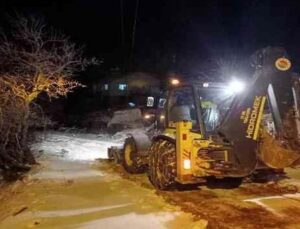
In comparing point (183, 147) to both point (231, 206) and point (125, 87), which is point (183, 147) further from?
point (125, 87)

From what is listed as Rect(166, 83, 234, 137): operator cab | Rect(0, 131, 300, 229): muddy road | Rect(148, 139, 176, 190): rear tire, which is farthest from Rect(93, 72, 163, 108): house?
Rect(166, 83, 234, 137): operator cab

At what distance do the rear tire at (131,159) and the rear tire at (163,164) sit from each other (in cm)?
199

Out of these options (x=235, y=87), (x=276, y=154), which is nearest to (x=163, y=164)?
(x=235, y=87)

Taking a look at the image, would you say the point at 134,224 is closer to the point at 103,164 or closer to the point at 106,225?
the point at 106,225

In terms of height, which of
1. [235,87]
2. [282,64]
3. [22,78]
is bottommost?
[235,87]

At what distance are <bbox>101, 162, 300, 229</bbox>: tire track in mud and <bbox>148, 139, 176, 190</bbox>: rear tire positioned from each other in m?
0.26

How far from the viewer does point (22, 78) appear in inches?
579

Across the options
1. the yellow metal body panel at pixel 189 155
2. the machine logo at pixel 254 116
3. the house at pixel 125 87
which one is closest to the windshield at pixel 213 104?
the yellow metal body panel at pixel 189 155

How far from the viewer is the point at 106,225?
686 centimetres

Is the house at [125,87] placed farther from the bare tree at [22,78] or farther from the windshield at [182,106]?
the windshield at [182,106]

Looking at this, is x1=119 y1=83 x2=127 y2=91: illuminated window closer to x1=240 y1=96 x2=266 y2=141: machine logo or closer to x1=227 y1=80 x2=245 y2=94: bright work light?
x1=227 y1=80 x2=245 y2=94: bright work light

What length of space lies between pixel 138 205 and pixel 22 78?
325 inches

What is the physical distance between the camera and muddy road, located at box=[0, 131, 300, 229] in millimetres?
7047

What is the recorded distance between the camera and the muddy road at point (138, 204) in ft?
23.1
